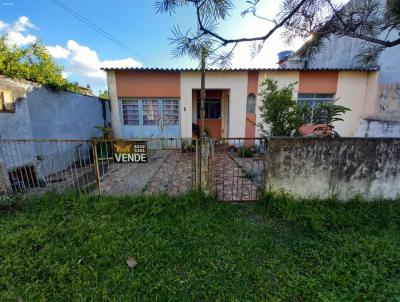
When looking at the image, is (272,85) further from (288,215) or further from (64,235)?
(64,235)

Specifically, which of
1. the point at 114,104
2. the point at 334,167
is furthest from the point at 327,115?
the point at 114,104

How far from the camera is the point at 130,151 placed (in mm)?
3172

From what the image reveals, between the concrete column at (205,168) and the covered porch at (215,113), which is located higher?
the covered porch at (215,113)

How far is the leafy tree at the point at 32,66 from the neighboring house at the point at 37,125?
0.22 meters

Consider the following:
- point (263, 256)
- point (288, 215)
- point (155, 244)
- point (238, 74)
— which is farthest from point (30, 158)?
point (238, 74)

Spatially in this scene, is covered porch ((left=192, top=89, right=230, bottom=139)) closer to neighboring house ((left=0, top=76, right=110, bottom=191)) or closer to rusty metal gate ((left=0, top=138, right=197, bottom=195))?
rusty metal gate ((left=0, top=138, right=197, bottom=195))

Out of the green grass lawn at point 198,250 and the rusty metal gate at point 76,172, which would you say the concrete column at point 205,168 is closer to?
the rusty metal gate at point 76,172

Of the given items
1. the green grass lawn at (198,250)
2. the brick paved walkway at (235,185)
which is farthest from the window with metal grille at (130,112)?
the green grass lawn at (198,250)

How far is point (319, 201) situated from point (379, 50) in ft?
7.28

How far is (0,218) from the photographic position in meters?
2.84

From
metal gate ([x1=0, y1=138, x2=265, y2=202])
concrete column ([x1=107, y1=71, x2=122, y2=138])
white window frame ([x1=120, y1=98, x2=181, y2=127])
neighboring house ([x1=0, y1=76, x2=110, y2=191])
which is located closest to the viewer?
metal gate ([x1=0, y1=138, x2=265, y2=202])

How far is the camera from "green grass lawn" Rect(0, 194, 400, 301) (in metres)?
1.77

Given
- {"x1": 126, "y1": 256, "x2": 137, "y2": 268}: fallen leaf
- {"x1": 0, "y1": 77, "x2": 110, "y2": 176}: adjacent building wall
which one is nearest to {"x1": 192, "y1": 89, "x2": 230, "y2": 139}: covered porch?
{"x1": 0, "y1": 77, "x2": 110, "y2": 176}: adjacent building wall

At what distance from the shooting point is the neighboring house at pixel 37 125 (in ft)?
11.9
